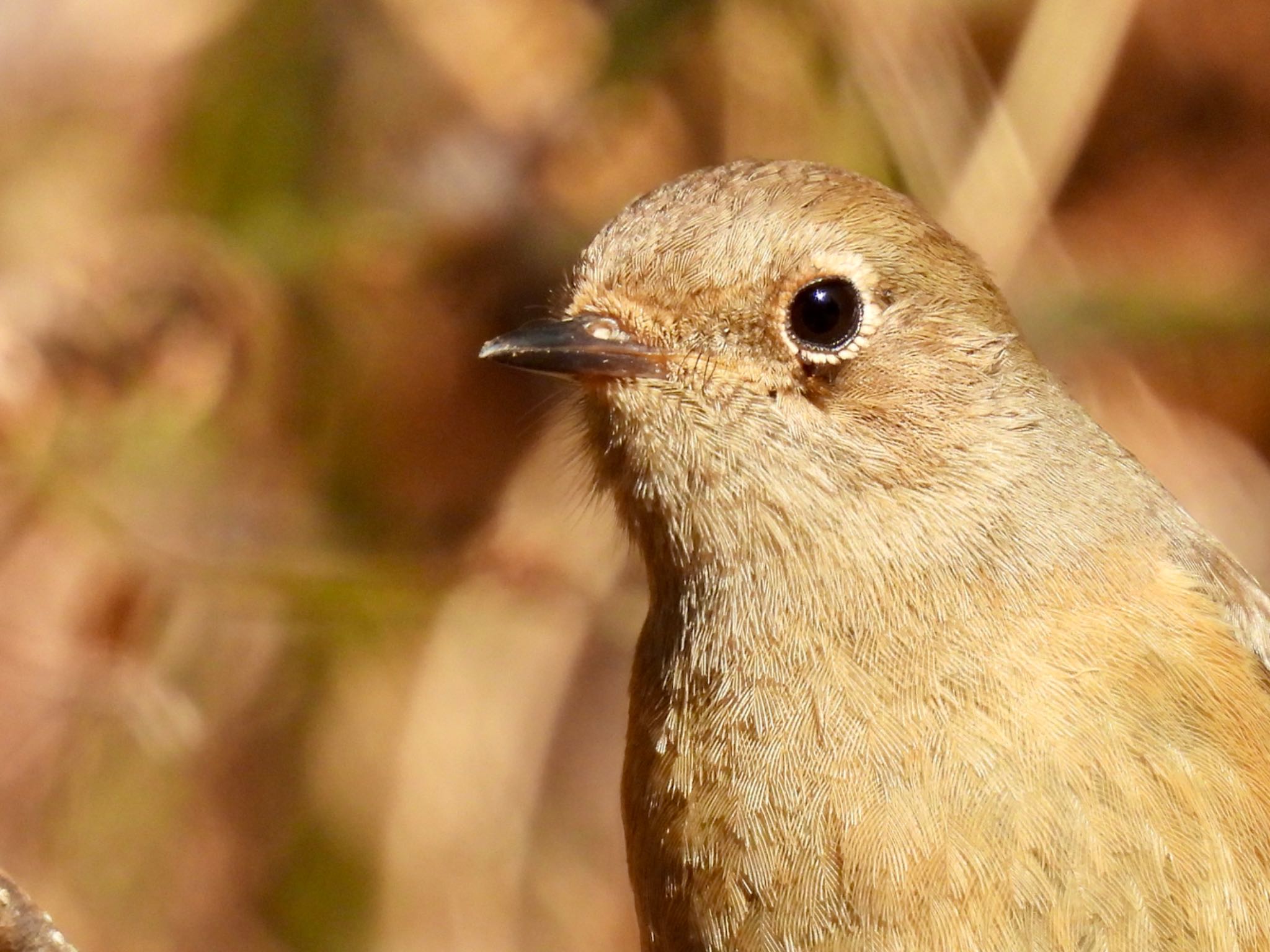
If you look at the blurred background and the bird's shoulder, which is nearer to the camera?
the bird's shoulder

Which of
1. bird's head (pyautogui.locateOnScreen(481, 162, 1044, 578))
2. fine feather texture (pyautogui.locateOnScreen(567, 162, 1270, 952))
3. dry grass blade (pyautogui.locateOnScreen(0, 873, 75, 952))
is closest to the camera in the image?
dry grass blade (pyautogui.locateOnScreen(0, 873, 75, 952))

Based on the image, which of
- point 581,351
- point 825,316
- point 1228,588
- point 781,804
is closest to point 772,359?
point 825,316

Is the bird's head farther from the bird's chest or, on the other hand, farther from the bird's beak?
the bird's chest

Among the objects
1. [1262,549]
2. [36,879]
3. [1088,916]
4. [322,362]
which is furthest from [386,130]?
[1088,916]

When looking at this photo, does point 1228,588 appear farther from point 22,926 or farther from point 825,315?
point 22,926

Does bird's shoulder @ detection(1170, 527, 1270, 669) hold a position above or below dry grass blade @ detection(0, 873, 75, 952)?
above

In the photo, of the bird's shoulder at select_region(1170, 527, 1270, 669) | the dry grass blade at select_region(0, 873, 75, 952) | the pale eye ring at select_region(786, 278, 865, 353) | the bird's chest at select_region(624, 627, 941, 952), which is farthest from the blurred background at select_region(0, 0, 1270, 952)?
the dry grass blade at select_region(0, 873, 75, 952)

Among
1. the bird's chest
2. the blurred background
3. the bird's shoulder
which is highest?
the blurred background
